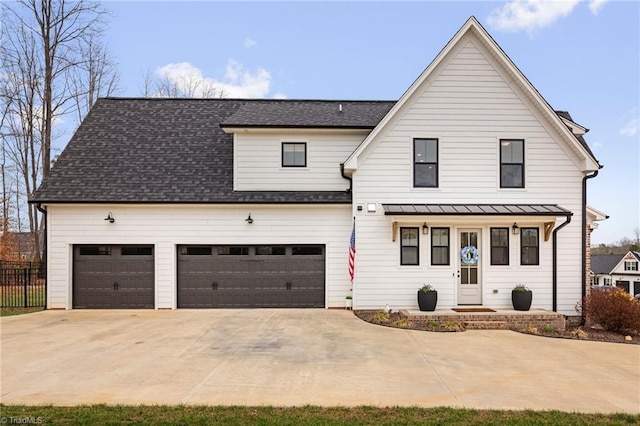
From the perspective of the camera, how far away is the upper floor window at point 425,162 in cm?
1227

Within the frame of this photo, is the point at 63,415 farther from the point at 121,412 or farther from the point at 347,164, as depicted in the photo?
the point at 347,164

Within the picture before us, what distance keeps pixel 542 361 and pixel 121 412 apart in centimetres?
738

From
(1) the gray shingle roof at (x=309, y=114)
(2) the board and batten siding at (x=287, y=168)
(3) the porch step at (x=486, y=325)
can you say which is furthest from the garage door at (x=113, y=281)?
(3) the porch step at (x=486, y=325)

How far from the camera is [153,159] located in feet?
46.0

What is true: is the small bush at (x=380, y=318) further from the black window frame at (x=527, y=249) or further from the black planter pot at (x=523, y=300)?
the black window frame at (x=527, y=249)

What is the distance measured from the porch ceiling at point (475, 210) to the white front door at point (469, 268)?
85 cm

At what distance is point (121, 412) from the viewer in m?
4.79

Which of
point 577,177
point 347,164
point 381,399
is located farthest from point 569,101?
point 381,399

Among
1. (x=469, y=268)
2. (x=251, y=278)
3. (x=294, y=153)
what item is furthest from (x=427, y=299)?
(x=294, y=153)

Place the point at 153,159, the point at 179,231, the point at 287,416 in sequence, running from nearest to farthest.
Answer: the point at 287,416 → the point at 179,231 → the point at 153,159

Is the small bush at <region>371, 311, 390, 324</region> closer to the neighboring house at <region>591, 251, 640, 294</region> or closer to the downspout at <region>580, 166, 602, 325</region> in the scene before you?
the downspout at <region>580, 166, 602, 325</region>

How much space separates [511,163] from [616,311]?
509 cm

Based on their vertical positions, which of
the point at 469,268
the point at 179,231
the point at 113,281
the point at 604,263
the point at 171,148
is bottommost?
the point at 604,263

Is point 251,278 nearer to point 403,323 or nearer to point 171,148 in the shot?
point 403,323
